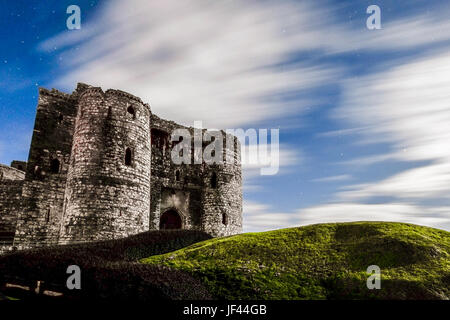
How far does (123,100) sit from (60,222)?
26.3 ft

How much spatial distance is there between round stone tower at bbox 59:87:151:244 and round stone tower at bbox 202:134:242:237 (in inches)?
247

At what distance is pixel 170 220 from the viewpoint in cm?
2467

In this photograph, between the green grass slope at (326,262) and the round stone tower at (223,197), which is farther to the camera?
the round stone tower at (223,197)

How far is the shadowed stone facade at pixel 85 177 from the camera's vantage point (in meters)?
17.8

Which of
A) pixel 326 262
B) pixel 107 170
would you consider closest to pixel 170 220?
pixel 107 170

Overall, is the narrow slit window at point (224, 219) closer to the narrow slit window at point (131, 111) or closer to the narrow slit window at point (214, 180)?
the narrow slit window at point (214, 180)

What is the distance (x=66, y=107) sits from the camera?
70.6ft

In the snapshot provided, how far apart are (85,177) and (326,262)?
14.3m

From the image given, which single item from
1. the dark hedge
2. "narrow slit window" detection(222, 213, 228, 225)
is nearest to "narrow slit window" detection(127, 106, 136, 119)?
"narrow slit window" detection(222, 213, 228, 225)

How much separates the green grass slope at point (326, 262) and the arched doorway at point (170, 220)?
49.8ft

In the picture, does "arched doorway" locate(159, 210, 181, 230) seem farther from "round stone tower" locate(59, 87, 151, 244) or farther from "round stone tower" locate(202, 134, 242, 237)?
"round stone tower" locate(59, 87, 151, 244)

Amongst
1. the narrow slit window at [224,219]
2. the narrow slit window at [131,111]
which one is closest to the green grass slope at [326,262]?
the narrow slit window at [131,111]

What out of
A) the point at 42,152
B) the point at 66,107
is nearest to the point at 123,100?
the point at 66,107

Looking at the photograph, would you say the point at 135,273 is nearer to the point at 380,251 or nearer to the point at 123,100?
the point at 380,251
